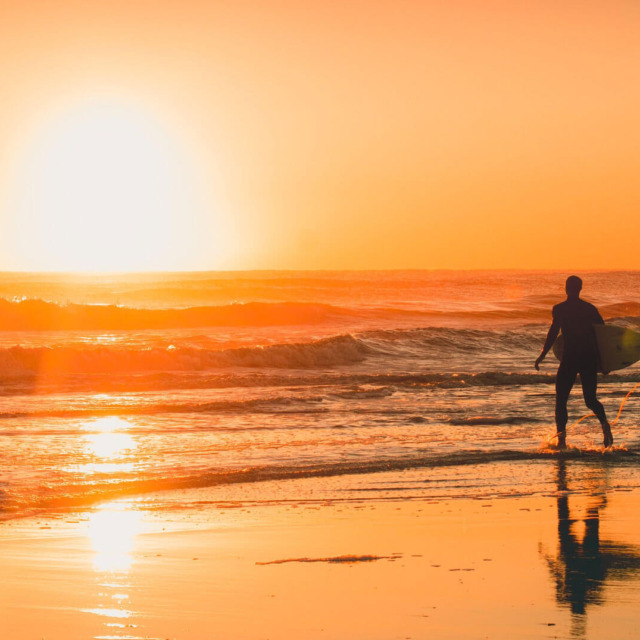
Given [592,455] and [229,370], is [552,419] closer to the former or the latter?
[592,455]

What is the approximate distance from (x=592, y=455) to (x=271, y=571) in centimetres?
482

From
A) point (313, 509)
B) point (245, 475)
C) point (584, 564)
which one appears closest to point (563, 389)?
point (245, 475)

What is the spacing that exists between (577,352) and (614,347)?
447 mm

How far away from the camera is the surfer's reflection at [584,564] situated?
469cm

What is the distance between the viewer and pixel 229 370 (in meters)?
20.8

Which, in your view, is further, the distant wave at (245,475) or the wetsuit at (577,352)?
the wetsuit at (577,352)

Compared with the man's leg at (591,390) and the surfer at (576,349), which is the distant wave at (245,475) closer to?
the man's leg at (591,390)

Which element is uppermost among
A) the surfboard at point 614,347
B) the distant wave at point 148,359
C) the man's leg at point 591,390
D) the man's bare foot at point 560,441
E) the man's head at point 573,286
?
the man's head at point 573,286

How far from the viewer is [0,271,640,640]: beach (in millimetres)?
4617

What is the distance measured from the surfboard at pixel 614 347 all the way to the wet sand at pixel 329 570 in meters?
2.82

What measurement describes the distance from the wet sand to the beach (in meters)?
0.02

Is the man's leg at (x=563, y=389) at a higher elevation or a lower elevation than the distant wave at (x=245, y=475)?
higher

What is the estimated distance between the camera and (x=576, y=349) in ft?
32.0

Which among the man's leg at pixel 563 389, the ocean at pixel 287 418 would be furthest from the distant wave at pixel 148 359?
the man's leg at pixel 563 389
